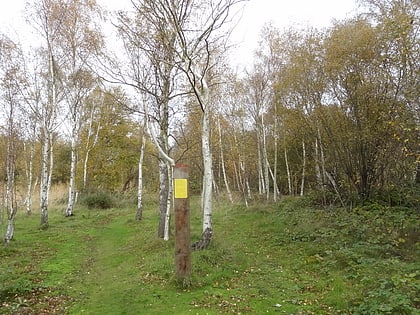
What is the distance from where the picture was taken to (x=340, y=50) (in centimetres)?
1209

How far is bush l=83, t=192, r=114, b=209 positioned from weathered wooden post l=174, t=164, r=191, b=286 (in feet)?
66.4

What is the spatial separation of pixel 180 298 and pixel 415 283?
12.5 feet

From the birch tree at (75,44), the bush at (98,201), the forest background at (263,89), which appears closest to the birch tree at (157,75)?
the forest background at (263,89)

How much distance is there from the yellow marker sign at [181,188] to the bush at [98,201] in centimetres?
2029

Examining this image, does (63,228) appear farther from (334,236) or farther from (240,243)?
(334,236)

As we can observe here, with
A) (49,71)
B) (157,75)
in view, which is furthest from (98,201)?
(157,75)

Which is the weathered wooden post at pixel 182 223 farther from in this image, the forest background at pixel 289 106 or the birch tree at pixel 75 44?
the birch tree at pixel 75 44

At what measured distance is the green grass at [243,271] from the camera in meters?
5.45

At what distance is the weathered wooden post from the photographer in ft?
21.4

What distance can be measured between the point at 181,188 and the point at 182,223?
69 centimetres

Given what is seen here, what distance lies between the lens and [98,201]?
25.3m

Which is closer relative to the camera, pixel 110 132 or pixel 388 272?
pixel 388 272

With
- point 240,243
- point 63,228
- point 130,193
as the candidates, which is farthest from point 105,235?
point 130,193

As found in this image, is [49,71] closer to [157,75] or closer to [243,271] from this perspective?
[157,75]
